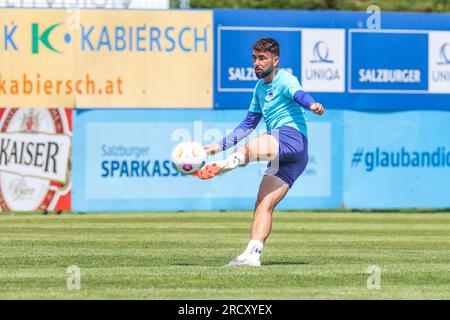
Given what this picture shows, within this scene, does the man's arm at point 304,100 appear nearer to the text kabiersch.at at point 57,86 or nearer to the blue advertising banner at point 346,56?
the text kabiersch.at at point 57,86

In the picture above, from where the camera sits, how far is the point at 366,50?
82.4 feet

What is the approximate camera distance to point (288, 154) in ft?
41.6

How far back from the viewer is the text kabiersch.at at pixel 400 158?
24875mm

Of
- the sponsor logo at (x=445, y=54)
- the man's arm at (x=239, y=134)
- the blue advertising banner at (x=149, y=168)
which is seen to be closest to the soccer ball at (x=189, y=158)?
the man's arm at (x=239, y=134)

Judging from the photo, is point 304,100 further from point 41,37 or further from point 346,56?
point 346,56

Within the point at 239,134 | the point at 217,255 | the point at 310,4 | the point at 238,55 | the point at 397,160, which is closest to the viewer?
the point at 239,134

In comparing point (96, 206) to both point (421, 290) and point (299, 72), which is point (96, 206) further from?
point (421, 290)

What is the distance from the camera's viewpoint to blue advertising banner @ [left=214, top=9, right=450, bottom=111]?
80.0ft

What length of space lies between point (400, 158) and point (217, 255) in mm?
10716

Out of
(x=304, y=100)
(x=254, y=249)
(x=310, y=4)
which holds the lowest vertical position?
(x=254, y=249)

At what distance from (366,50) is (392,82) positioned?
82 centimetres

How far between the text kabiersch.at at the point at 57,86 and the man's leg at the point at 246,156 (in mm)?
11271

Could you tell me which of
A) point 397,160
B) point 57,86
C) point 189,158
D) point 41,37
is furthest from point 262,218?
→ point 397,160

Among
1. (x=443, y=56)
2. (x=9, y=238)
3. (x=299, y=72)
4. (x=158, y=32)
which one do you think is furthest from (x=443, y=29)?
(x=9, y=238)
